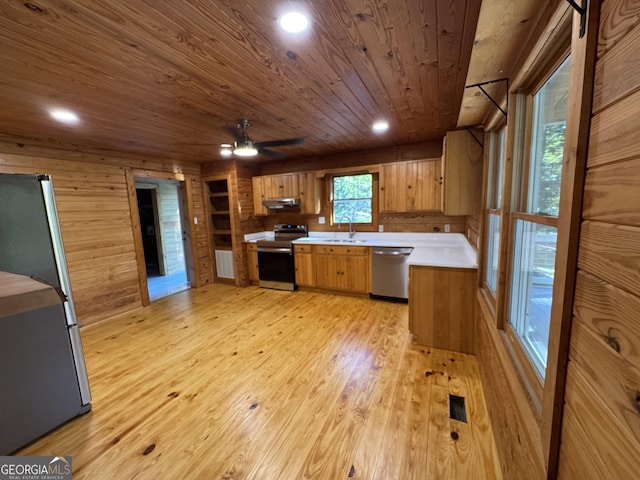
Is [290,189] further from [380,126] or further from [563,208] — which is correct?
[563,208]

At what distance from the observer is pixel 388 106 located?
2.39 metres

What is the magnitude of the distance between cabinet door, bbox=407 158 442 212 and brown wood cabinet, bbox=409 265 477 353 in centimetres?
142

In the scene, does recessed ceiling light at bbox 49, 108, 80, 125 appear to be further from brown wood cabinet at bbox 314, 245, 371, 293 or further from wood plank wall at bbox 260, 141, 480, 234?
brown wood cabinet at bbox 314, 245, 371, 293

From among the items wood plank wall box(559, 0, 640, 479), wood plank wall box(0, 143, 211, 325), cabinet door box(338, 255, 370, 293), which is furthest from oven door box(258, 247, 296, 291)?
wood plank wall box(559, 0, 640, 479)

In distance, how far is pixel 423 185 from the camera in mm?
3627

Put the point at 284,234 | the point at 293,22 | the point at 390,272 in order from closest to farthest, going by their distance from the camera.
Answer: the point at 293,22 < the point at 390,272 < the point at 284,234

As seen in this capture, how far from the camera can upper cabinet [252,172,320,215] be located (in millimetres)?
4414

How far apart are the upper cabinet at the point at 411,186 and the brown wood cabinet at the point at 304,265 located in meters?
1.36

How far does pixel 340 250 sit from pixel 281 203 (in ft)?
4.34

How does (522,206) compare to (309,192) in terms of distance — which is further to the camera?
(309,192)

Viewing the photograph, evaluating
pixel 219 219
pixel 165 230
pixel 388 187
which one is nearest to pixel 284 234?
pixel 219 219

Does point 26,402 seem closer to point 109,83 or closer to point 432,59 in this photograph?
point 109,83

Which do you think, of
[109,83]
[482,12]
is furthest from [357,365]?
[109,83]

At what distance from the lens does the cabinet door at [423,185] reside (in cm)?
355
